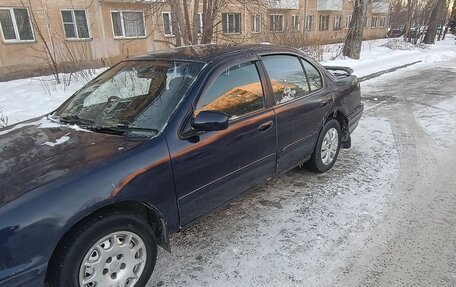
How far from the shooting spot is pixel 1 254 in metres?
1.79

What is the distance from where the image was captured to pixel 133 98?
2.95 metres

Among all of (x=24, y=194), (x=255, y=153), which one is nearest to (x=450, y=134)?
(x=255, y=153)

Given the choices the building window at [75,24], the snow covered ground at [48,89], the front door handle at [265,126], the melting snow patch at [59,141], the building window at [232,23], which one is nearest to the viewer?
the melting snow patch at [59,141]

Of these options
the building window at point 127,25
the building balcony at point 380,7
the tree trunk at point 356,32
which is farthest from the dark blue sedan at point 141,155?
the building balcony at point 380,7

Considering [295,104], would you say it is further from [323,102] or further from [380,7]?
[380,7]

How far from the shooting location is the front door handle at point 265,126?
3248 mm

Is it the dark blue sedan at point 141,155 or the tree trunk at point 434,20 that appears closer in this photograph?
the dark blue sedan at point 141,155

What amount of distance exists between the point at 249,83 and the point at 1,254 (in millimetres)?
2319

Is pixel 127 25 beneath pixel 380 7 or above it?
beneath

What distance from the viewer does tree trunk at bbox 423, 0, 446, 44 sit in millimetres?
23425

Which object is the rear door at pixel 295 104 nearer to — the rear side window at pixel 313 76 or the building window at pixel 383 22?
the rear side window at pixel 313 76

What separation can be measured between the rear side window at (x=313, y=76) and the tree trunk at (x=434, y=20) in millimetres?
24317

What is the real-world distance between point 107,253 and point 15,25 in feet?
52.7

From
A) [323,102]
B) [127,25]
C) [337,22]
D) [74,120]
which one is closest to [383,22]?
[337,22]
